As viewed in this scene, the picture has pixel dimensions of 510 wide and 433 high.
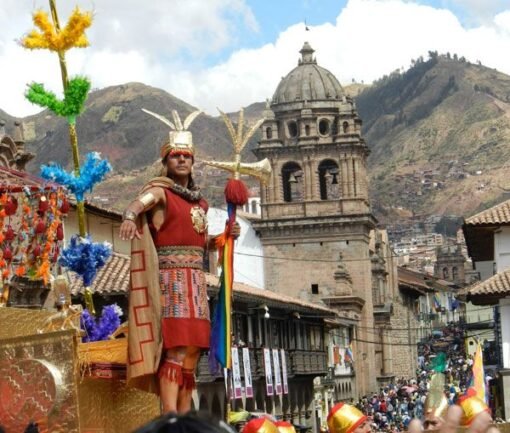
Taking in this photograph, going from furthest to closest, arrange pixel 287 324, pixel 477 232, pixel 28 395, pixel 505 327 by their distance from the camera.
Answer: pixel 287 324
pixel 477 232
pixel 505 327
pixel 28 395

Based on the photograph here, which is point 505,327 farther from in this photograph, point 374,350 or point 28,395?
point 374,350

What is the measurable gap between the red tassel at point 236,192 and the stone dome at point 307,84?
80.9 metres

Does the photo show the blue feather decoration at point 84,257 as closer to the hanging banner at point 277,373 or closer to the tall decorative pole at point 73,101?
the tall decorative pole at point 73,101

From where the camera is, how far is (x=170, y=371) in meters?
11.4

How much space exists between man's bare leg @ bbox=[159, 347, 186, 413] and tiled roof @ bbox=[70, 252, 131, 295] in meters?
24.7

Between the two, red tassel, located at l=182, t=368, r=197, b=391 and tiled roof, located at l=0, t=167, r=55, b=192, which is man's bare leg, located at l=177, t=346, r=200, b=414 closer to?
red tassel, located at l=182, t=368, r=197, b=391

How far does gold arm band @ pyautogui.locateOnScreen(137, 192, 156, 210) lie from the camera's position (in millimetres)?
11344

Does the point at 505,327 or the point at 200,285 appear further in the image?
the point at 505,327

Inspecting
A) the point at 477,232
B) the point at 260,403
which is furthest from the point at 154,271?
the point at 260,403

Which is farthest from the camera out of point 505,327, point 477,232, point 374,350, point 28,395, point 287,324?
point 374,350

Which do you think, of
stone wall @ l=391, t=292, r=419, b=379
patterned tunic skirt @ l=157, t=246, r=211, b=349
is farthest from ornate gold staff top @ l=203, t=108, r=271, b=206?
stone wall @ l=391, t=292, r=419, b=379

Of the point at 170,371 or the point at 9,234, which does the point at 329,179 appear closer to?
the point at 9,234

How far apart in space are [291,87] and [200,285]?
82.5 m

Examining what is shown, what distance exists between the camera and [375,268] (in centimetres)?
10150
